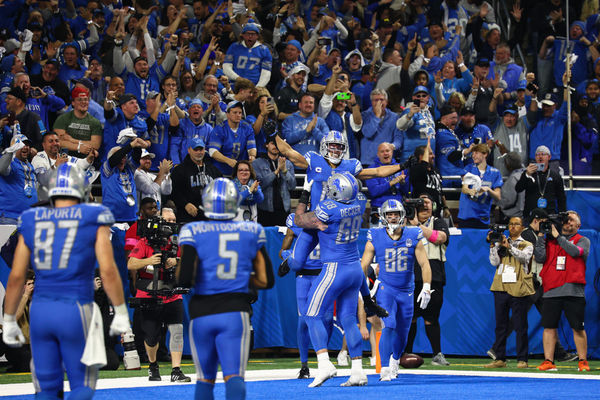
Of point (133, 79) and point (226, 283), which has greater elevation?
point (133, 79)

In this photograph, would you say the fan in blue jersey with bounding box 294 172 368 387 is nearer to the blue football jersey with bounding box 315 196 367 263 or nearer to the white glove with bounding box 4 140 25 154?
the blue football jersey with bounding box 315 196 367 263

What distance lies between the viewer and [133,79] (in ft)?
51.7

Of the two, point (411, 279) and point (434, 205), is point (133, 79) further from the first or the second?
point (411, 279)

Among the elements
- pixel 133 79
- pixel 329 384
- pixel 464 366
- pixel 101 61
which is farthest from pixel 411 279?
pixel 101 61

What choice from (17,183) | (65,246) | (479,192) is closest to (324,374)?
(65,246)

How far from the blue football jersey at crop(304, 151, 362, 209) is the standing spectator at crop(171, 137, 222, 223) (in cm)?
323

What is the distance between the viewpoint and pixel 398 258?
37.2 ft

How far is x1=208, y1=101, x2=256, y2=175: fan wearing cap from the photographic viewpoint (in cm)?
1505

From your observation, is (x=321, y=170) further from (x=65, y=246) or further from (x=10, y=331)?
(x=10, y=331)

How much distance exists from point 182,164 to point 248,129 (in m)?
1.55

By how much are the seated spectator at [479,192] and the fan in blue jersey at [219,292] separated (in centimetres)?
890

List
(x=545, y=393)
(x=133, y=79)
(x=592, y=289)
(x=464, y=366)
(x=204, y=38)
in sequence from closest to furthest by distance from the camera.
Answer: (x=545, y=393), (x=464, y=366), (x=592, y=289), (x=133, y=79), (x=204, y=38)

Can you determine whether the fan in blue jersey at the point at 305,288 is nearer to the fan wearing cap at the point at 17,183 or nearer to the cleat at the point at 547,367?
the cleat at the point at 547,367

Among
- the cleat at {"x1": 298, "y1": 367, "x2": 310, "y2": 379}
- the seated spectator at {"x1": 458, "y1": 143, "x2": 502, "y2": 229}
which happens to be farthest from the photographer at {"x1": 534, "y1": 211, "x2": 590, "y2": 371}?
the cleat at {"x1": 298, "y1": 367, "x2": 310, "y2": 379}
